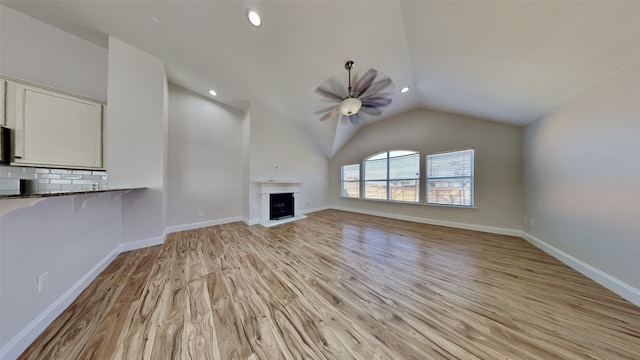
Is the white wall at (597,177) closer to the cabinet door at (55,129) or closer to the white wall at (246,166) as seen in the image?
the white wall at (246,166)

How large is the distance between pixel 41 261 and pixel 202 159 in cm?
298

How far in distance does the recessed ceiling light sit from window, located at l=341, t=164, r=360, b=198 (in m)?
4.57

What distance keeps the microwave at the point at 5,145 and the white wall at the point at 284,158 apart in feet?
9.59

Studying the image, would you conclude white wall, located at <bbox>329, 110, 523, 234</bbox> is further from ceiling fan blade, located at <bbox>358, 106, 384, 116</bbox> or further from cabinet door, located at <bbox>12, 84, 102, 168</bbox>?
cabinet door, located at <bbox>12, 84, 102, 168</bbox>

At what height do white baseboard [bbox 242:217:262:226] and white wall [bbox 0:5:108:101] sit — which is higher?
white wall [bbox 0:5:108:101]

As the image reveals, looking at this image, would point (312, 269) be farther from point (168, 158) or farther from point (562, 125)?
point (562, 125)

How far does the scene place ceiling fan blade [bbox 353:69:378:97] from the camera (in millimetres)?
2296

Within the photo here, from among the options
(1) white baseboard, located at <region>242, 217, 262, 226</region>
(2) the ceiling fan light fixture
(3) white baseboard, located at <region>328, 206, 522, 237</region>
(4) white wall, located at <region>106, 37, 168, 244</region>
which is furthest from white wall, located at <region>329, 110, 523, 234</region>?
(4) white wall, located at <region>106, 37, 168, 244</region>

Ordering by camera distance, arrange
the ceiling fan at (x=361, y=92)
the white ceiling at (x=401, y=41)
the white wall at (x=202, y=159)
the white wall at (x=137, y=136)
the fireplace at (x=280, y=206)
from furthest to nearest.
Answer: the fireplace at (x=280, y=206), the white wall at (x=202, y=159), the white wall at (x=137, y=136), the ceiling fan at (x=361, y=92), the white ceiling at (x=401, y=41)

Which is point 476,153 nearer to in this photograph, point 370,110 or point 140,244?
point 370,110

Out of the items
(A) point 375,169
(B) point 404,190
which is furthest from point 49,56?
(B) point 404,190

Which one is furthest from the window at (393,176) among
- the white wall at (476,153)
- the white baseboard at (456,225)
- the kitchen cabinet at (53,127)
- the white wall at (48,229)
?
the kitchen cabinet at (53,127)

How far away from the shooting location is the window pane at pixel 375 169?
17.6 ft

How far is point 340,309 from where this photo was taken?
5.00 feet
